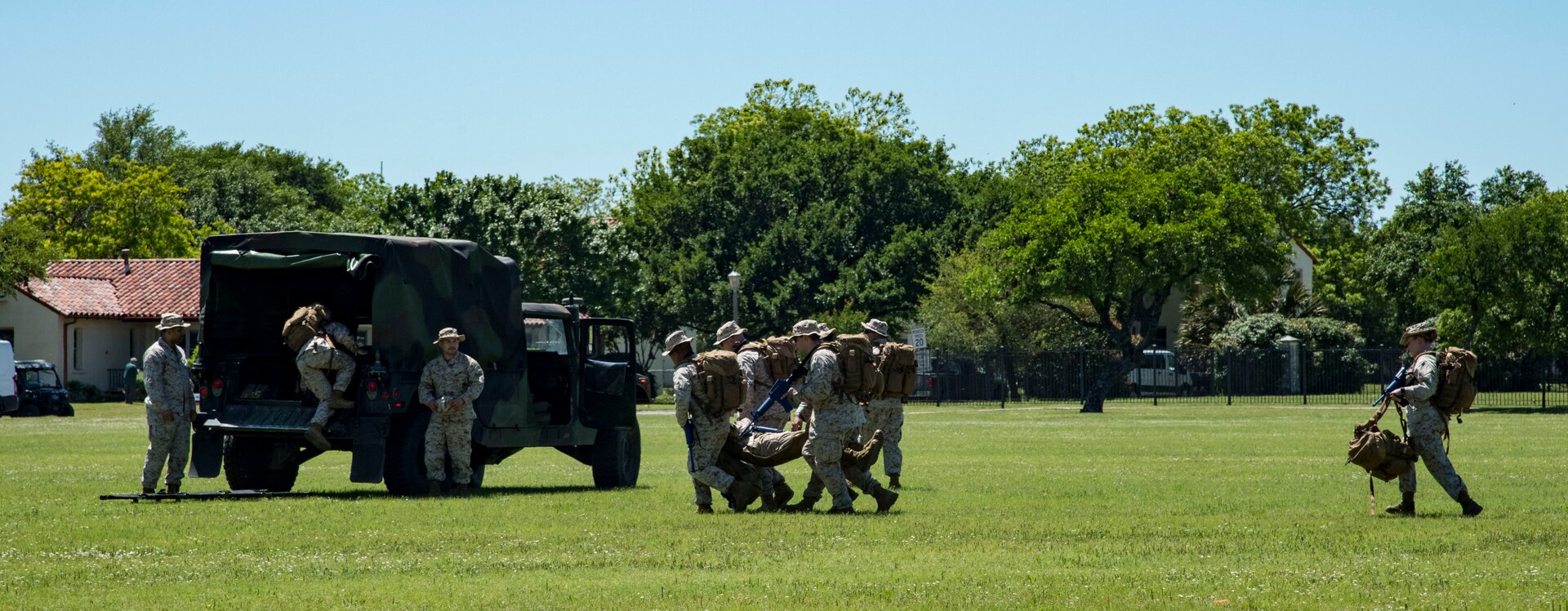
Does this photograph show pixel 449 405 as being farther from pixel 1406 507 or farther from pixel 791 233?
pixel 791 233

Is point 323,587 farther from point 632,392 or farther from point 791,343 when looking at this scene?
point 632,392

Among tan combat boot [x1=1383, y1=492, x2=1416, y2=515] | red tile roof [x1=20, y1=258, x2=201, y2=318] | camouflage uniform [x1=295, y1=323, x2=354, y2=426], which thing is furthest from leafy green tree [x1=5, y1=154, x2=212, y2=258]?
tan combat boot [x1=1383, y1=492, x2=1416, y2=515]

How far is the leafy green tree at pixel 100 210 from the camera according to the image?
78188 millimetres

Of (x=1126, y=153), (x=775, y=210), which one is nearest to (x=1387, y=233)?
(x=1126, y=153)

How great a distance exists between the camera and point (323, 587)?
10.0 meters

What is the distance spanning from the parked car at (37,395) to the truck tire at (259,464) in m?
30.1

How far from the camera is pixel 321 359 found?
16.2 m

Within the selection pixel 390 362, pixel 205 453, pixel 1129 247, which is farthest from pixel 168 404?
pixel 1129 247

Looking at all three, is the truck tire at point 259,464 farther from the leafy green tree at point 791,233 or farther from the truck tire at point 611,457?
the leafy green tree at point 791,233

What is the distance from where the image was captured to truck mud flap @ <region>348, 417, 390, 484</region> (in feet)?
53.4

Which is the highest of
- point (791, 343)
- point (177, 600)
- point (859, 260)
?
point (859, 260)

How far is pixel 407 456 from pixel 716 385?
12.0 ft

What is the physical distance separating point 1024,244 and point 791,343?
41.1 m

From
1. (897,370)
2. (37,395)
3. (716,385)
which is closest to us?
(716,385)
